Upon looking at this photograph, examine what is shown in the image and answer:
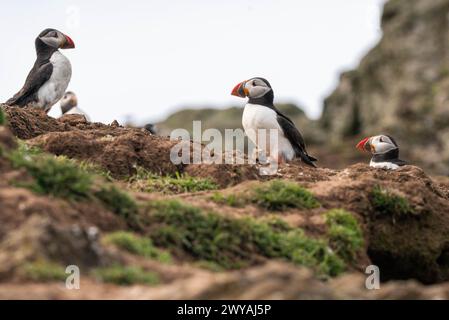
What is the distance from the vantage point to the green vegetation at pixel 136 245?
20.8ft

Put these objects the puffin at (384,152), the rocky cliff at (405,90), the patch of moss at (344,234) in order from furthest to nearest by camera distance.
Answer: the rocky cliff at (405,90) → the puffin at (384,152) → the patch of moss at (344,234)

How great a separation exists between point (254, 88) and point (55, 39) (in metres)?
3.22

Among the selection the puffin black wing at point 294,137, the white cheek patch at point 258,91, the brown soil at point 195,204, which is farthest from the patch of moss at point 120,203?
the white cheek patch at point 258,91

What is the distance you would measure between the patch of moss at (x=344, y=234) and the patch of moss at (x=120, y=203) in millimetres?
1814

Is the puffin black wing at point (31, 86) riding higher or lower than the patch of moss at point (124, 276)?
higher

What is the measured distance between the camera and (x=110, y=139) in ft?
32.7

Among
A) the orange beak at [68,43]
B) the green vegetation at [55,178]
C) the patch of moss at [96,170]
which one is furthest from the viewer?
the orange beak at [68,43]

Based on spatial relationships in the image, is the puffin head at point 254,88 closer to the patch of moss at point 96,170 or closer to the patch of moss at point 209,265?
the patch of moss at point 96,170

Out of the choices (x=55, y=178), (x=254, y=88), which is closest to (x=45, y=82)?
(x=254, y=88)

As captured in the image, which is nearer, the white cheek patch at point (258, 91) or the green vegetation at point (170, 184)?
the green vegetation at point (170, 184)

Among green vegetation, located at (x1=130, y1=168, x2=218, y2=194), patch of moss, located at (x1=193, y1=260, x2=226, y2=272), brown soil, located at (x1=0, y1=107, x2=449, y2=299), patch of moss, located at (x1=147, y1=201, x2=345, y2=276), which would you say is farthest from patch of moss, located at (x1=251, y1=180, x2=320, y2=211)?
patch of moss, located at (x1=193, y1=260, x2=226, y2=272)

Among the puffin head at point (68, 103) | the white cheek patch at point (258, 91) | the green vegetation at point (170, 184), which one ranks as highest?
the puffin head at point (68, 103)

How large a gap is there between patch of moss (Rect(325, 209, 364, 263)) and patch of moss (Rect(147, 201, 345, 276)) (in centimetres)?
19

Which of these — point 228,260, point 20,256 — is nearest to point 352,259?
point 228,260
